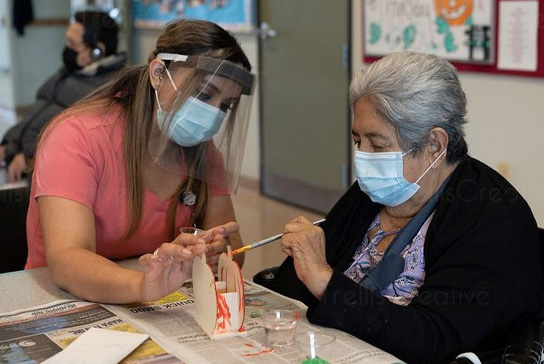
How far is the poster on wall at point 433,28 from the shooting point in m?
3.90

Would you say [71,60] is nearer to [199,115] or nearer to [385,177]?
[199,115]

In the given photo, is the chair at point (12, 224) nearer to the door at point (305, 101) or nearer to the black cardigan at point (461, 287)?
the black cardigan at point (461, 287)

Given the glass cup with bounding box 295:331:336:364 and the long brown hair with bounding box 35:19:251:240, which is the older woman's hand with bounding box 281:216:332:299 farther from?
the long brown hair with bounding box 35:19:251:240

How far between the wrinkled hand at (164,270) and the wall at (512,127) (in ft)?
7.90

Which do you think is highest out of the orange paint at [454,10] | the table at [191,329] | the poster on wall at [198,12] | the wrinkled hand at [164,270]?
the orange paint at [454,10]

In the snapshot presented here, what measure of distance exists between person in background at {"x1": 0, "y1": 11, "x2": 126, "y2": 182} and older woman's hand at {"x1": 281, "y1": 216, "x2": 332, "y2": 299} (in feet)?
8.69

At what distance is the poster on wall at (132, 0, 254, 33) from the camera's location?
564 centimetres

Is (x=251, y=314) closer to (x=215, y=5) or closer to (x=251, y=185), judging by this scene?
(x=251, y=185)

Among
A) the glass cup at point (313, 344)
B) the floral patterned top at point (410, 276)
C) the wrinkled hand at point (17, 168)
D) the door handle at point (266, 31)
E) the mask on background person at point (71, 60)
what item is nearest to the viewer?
the glass cup at point (313, 344)

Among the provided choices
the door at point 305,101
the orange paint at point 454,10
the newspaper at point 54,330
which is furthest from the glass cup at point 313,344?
the door at point 305,101

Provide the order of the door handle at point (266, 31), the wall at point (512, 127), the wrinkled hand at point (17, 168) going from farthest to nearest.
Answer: the door handle at point (266, 31) < the wrinkled hand at point (17, 168) < the wall at point (512, 127)

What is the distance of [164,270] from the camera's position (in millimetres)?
1678

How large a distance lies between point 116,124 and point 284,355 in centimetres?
91

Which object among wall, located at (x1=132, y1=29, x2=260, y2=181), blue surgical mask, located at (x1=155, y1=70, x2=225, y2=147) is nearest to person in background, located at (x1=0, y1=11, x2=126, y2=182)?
wall, located at (x1=132, y1=29, x2=260, y2=181)
